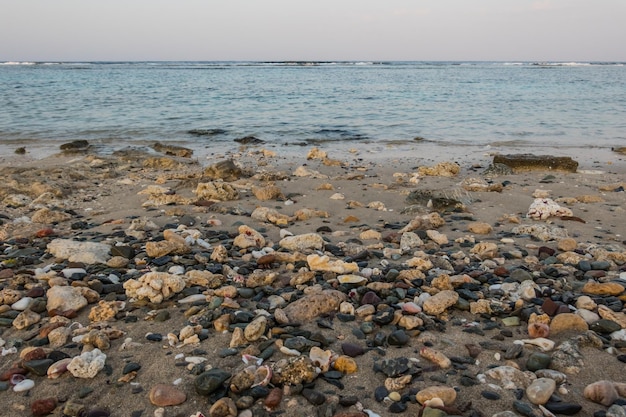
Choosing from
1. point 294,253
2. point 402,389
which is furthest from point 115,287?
point 402,389

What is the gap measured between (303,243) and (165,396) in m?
2.25

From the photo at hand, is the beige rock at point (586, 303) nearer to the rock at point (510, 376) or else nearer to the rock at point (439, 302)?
the rock at point (439, 302)

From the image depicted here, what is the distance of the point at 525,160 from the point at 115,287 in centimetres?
765

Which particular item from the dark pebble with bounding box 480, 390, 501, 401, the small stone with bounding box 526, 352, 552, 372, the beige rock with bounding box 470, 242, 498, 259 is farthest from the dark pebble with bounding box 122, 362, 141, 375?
the beige rock with bounding box 470, 242, 498, 259

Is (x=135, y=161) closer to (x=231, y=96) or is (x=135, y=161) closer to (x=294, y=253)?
(x=294, y=253)

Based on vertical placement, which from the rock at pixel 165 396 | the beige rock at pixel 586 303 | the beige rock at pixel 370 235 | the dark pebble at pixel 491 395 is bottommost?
the beige rock at pixel 370 235

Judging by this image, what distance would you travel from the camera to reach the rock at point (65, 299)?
125 inches

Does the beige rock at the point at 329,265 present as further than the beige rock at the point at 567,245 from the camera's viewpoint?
No

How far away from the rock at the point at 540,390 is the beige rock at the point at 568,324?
666 mm

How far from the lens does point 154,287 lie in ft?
10.9

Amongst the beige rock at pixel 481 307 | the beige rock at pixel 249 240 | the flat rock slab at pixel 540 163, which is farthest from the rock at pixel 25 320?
the flat rock slab at pixel 540 163

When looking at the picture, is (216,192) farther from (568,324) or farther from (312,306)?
(568,324)

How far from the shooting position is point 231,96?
25.4 meters

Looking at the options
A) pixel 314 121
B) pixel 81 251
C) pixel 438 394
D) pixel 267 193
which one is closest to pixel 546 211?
pixel 267 193
